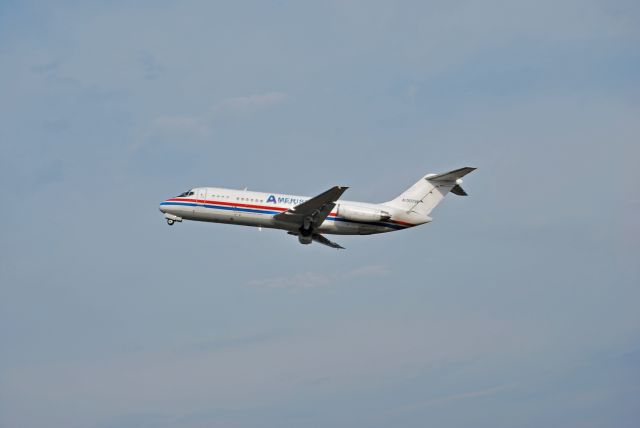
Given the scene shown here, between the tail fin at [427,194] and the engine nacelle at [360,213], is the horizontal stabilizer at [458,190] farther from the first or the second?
the engine nacelle at [360,213]

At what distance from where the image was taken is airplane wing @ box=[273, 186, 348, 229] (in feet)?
168

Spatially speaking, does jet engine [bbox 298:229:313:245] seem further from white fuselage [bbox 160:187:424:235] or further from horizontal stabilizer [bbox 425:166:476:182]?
horizontal stabilizer [bbox 425:166:476:182]

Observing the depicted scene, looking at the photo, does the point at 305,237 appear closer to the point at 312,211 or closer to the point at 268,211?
the point at 268,211

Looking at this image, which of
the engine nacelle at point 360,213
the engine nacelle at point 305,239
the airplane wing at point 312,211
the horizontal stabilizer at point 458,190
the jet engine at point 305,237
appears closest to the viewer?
the airplane wing at point 312,211

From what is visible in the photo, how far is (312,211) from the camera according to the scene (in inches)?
2090

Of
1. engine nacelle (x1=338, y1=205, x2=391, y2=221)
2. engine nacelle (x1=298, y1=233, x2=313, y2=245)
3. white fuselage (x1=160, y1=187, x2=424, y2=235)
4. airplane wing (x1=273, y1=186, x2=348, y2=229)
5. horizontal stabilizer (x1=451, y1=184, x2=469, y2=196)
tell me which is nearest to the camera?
airplane wing (x1=273, y1=186, x2=348, y2=229)

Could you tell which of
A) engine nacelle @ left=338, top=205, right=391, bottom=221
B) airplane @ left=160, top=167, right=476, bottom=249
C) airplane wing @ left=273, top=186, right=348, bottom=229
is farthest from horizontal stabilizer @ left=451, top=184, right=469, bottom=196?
airplane wing @ left=273, top=186, right=348, bottom=229

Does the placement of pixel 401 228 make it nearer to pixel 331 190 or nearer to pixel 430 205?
pixel 430 205

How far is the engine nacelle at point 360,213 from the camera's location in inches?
2138

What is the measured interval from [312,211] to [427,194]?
28.7 ft

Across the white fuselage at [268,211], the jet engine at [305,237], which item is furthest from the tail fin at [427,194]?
the jet engine at [305,237]

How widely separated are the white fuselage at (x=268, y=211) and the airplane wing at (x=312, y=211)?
2.67 ft

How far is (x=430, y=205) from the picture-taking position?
56.8m

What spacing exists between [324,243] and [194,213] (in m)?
9.34
